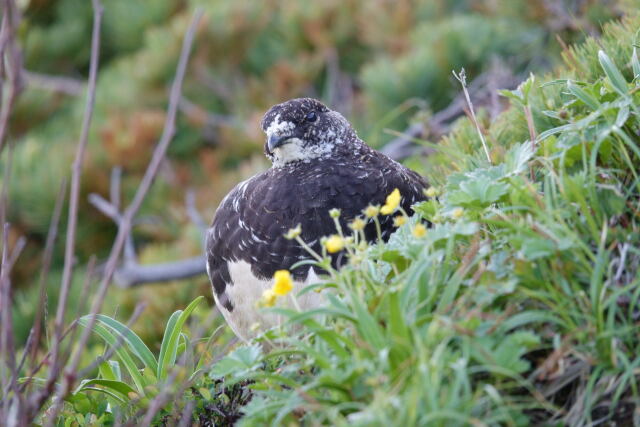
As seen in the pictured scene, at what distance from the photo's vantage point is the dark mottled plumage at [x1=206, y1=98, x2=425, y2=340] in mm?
2914

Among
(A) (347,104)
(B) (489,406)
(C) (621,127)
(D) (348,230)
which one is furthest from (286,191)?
(A) (347,104)

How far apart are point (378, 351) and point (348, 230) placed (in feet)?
3.67

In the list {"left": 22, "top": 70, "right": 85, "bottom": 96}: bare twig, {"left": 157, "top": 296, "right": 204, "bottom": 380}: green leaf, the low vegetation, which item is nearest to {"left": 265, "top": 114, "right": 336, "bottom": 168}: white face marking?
{"left": 157, "top": 296, "right": 204, "bottom": 380}: green leaf

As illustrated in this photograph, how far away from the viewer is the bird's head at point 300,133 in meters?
3.21

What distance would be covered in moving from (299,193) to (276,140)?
26 centimetres

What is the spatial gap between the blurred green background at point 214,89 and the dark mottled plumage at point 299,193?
1952 mm

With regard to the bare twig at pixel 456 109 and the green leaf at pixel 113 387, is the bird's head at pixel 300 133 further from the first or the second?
the green leaf at pixel 113 387

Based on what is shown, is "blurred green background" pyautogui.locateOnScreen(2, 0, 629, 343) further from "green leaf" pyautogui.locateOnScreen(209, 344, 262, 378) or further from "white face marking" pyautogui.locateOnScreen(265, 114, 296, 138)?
"green leaf" pyautogui.locateOnScreen(209, 344, 262, 378)

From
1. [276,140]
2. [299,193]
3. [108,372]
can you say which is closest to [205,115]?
[276,140]

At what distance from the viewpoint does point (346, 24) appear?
7.00m

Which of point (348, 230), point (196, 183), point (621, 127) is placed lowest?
point (196, 183)

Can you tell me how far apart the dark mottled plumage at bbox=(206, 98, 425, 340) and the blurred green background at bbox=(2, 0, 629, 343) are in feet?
6.40

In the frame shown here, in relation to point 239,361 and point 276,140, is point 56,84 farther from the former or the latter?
point 239,361

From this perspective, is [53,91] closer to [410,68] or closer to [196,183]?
[196,183]
